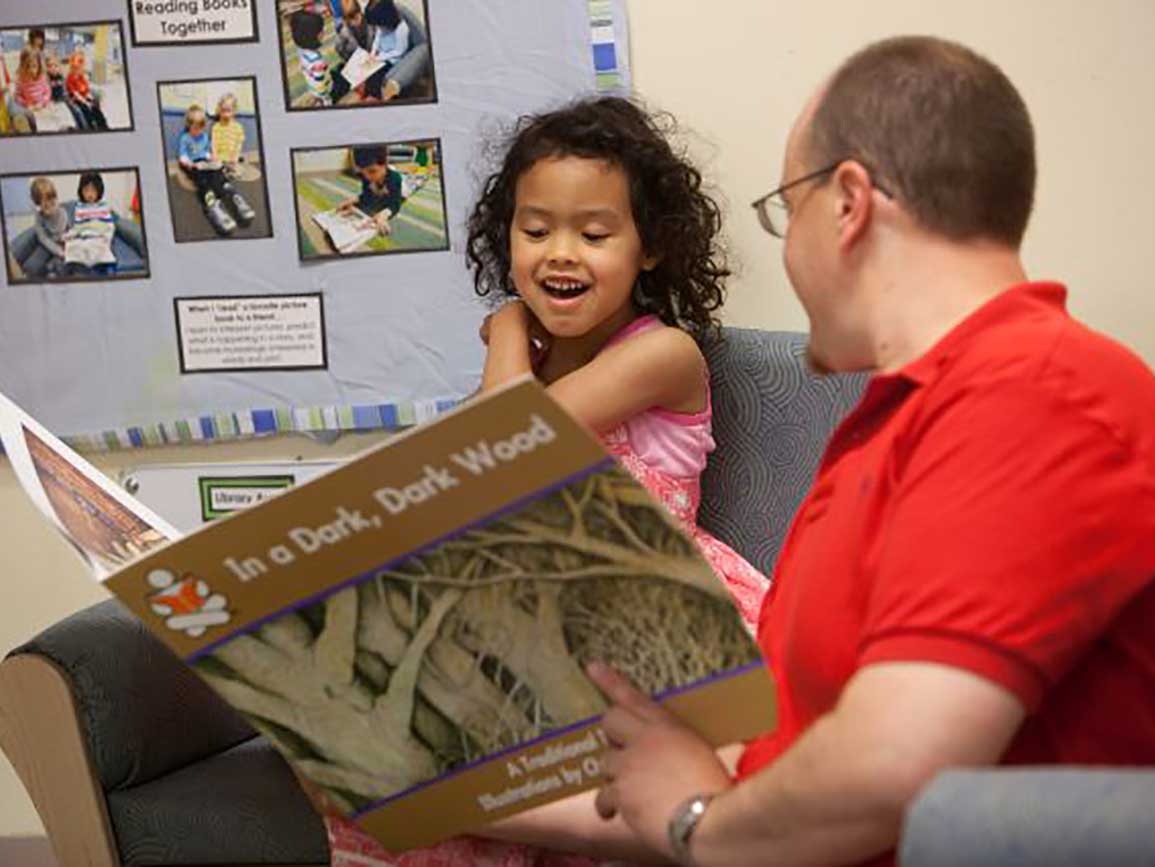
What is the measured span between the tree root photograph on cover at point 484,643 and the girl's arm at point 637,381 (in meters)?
0.83

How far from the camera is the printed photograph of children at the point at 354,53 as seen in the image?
7.91 ft

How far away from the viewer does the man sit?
997 mm

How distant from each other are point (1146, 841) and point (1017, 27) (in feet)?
5.37

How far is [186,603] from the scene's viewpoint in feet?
3.94

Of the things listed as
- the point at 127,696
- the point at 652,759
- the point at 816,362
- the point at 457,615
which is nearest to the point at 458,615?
the point at 457,615

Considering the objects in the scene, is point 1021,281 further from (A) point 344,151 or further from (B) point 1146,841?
(A) point 344,151

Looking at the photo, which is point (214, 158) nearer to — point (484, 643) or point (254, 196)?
point (254, 196)

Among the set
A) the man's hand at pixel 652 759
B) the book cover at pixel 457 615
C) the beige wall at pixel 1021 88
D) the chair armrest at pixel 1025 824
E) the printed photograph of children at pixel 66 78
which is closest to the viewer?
the chair armrest at pixel 1025 824

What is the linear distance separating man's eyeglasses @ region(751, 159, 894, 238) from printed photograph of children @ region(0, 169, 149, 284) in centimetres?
142

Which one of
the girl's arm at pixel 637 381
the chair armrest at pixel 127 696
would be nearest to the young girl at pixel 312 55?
the girl's arm at pixel 637 381

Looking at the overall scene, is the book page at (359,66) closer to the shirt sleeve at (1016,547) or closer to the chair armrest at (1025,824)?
the shirt sleeve at (1016,547)

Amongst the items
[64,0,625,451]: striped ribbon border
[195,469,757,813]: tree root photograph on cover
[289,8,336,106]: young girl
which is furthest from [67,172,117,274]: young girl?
[195,469,757,813]: tree root photograph on cover

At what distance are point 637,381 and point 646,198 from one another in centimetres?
27

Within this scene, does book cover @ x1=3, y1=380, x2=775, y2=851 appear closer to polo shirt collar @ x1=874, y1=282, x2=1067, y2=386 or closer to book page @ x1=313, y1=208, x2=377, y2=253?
polo shirt collar @ x1=874, y1=282, x2=1067, y2=386
